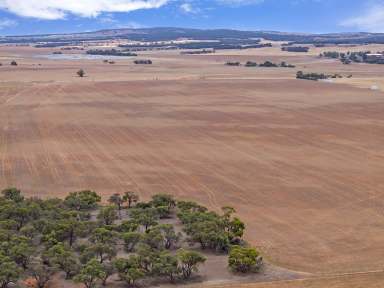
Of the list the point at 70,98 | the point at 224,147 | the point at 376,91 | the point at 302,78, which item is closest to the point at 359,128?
the point at 224,147

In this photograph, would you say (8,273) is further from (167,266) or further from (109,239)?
(167,266)

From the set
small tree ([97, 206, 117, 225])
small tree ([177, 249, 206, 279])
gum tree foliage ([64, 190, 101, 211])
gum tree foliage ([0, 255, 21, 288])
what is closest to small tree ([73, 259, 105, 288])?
gum tree foliage ([0, 255, 21, 288])

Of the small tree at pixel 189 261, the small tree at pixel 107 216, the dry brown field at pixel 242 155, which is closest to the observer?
the small tree at pixel 189 261

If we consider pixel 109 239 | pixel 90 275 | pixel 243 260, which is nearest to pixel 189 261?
pixel 243 260

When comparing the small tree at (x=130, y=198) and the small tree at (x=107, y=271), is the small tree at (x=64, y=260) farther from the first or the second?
the small tree at (x=130, y=198)

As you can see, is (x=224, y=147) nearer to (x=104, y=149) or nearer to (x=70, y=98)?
(x=104, y=149)

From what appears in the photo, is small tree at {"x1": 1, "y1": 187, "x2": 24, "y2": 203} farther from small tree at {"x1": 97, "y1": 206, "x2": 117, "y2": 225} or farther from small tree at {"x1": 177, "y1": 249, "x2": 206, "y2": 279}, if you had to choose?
small tree at {"x1": 177, "y1": 249, "x2": 206, "y2": 279}

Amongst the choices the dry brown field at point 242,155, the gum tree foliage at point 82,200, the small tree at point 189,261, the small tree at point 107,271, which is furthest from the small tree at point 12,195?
the small tree at point 189,261
